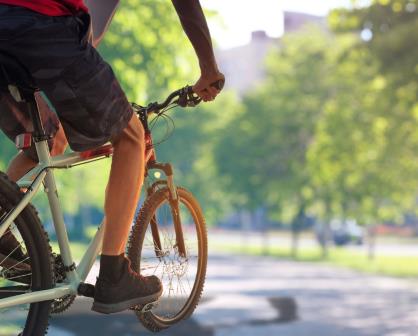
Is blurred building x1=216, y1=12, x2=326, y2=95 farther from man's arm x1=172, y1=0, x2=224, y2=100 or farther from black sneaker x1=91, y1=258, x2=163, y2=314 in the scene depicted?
man's arm x1=172, y1=0, x2=224, y2=100

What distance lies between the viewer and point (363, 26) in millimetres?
23906

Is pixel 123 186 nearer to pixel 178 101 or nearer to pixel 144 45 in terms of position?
pixel 178 101

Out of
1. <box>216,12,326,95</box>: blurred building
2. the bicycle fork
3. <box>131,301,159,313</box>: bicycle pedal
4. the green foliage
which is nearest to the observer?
<box>131,301,159,313</box>: bicycle pedal

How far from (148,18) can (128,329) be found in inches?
274

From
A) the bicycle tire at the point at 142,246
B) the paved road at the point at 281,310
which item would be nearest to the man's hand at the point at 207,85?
the bicycle tire at the point at 142,246

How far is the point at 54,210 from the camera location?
9.87 ft

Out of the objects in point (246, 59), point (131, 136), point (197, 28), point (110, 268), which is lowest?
point (110, 268)

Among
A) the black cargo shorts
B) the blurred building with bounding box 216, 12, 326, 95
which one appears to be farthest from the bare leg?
the blurred building with bounding box 216, 12, 326, 95

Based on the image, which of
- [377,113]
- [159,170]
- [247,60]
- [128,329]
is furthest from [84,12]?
[247,60]

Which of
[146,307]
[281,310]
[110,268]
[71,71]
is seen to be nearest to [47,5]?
[71,71]

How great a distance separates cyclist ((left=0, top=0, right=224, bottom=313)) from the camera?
2.68 metres

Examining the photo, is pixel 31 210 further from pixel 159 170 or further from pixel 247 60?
pixel 247 60

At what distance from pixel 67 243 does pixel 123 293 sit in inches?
10.2

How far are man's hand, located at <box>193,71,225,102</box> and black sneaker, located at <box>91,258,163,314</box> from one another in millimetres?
643
